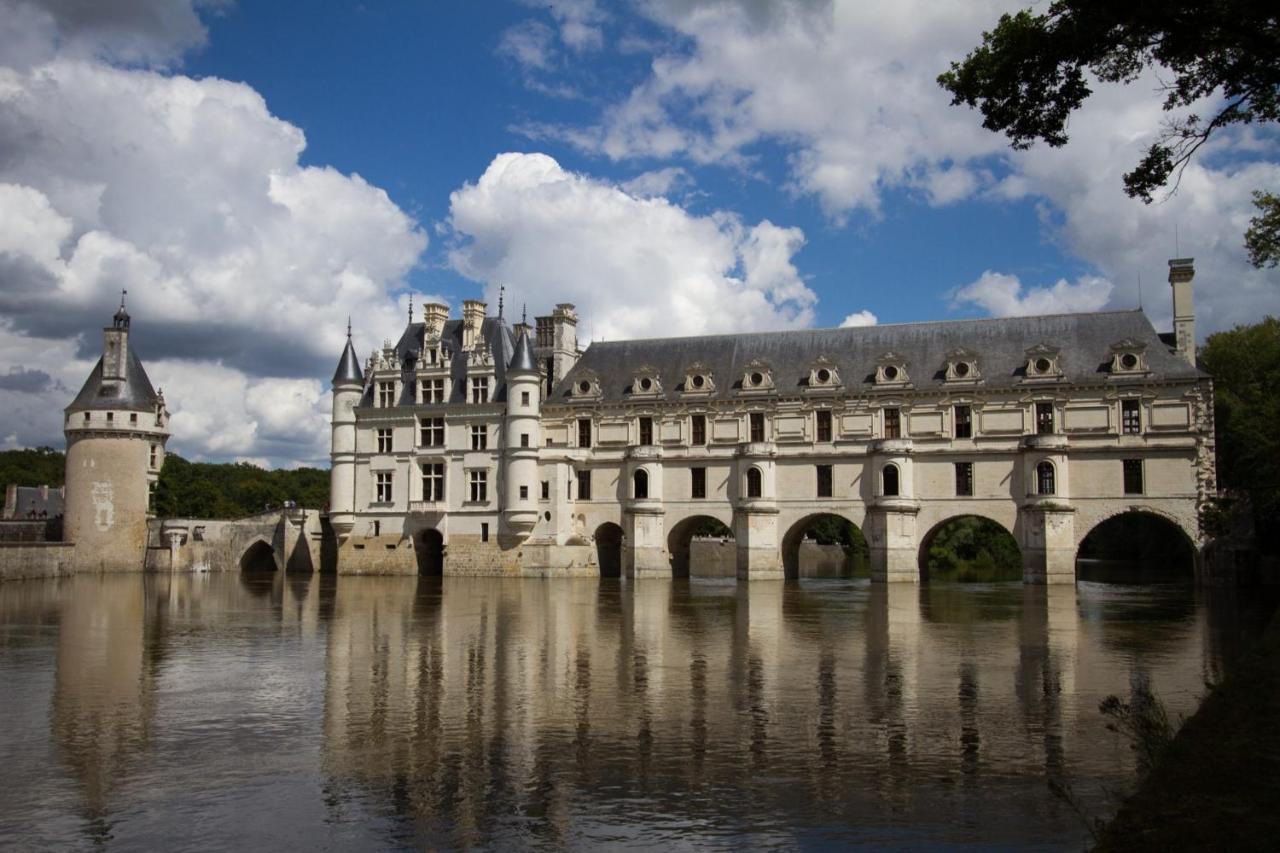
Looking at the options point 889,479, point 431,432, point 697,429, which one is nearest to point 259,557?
point 431,432

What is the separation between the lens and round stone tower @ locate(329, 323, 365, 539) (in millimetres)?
55062

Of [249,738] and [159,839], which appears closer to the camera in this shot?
[159,839]

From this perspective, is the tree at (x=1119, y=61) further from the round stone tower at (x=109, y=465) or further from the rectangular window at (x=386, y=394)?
the round stone tower at (x=109, y=465)

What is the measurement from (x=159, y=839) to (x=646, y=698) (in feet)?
25.4

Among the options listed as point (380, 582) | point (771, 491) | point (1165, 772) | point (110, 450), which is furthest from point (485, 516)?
point (1165, 772)

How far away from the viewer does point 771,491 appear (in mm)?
47656

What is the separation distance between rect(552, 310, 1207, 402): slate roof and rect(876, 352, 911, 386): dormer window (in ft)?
1.18

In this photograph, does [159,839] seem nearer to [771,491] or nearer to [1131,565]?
[771,491]

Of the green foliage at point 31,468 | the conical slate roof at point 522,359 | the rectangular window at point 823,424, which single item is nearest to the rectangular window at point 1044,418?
the rectangular window at point 823,424

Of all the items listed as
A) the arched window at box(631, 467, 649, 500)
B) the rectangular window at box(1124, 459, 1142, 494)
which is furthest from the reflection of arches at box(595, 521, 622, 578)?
the rectangular window at box(1124, 459, 1142, 494)

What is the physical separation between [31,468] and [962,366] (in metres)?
90.2

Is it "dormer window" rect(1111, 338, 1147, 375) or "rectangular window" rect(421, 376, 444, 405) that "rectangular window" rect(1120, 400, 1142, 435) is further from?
"rectangular window" rect(421, 376, 444, 405)

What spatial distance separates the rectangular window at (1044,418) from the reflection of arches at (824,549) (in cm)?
962

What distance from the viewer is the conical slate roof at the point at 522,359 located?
168 feet
